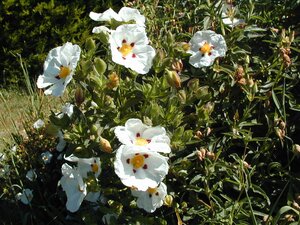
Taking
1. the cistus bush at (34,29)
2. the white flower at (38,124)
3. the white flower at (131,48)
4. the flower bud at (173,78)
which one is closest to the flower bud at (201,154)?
the flower bud at (173,78)

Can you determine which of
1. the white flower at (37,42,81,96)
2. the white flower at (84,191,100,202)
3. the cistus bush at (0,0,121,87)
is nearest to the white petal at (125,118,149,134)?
the white flower at (37,42,81,96)

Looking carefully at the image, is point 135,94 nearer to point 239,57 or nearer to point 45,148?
point 239,57

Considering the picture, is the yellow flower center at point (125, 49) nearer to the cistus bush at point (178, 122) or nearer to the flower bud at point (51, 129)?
the cistus bush at point (178, 122)

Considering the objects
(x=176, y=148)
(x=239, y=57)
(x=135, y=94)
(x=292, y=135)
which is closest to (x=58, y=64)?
(x=135, y=94)

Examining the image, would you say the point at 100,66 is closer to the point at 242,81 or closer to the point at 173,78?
the point at 173,78

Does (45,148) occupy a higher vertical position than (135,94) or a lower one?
lower

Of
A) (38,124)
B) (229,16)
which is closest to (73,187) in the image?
(38,124)

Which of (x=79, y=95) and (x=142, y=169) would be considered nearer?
(x=142, y=169)
